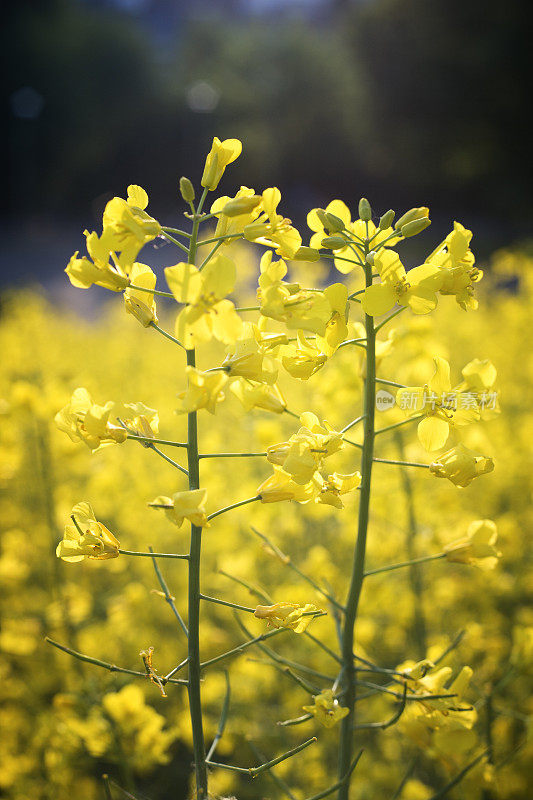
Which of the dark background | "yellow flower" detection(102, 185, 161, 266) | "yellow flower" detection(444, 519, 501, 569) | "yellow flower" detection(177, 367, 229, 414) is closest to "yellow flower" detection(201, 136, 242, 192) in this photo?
"yellow flower" detection(102, 185, 161, 266)

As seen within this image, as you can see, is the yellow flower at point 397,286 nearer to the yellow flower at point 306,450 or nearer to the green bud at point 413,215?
the green bud at point 413,215

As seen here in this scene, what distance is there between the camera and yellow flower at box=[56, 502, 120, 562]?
975mm

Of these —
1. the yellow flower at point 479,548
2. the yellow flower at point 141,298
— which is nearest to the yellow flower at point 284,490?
the yellow flower at point 141,298

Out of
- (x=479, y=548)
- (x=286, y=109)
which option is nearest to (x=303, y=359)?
(x=479, y=548)

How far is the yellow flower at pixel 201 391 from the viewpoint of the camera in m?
0.83

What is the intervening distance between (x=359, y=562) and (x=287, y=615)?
9.1 inches

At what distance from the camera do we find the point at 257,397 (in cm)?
97

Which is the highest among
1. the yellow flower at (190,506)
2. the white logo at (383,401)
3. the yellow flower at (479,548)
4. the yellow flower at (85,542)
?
the white logo at (383,401)

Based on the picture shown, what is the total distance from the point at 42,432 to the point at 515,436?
3.25m

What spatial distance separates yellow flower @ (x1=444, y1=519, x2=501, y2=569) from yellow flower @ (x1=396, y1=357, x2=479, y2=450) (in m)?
0.29

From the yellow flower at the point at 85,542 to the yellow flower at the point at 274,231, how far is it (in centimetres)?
58

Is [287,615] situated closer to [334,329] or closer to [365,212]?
[334,329]

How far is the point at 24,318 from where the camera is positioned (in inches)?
291

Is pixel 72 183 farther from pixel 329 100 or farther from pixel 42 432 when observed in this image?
pixel 42 432
